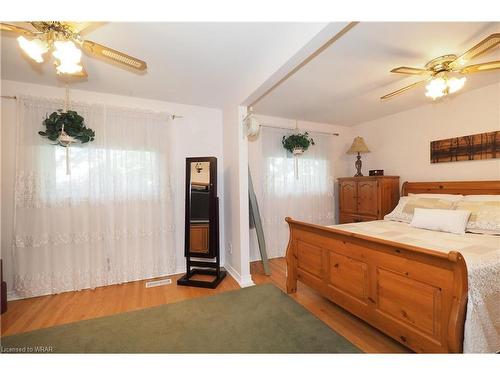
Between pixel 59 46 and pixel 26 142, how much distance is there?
5.56 feet

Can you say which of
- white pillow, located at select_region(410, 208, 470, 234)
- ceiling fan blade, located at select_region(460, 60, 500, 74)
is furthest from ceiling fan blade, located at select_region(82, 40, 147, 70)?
white pillow, located at select_region(410, 208, 470, 234)

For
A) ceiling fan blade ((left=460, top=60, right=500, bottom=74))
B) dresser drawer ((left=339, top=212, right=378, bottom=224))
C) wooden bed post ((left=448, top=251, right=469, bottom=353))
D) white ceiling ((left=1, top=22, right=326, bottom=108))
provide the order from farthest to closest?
dresser drawer ((left=339, top=212, right=378, bottom=224))
ceiling fan blade ((left=460, top=60, right=500, bottom=74))
white ceiling ((left=1, top=22, right=326, bottom=108))
wooden bed post ((left=448, top=251, right=469, bottom=353))

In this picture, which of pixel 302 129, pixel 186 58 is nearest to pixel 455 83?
pixel 302 129

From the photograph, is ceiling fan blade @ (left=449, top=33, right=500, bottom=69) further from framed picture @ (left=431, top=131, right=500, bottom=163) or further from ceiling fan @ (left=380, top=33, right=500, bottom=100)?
framed picture @ (left=431, top=131, right=500, bottom=163)

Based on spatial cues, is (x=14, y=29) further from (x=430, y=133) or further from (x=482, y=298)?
(x=430, y=133)

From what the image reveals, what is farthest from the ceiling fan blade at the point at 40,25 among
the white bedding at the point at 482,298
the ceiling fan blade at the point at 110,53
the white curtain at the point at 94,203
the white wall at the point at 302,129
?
the white bedding at the point at 482,298

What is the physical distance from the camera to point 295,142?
3670 millimetres

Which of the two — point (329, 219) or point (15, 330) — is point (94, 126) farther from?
point (329, 219)

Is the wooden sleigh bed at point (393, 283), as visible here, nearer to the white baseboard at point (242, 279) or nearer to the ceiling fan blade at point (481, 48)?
the white baseboard at point (242, 279)

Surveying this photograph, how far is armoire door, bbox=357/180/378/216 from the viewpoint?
3459 millimetres

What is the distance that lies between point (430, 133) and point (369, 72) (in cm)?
174

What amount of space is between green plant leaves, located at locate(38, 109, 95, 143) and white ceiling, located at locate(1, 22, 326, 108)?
0.40 meters

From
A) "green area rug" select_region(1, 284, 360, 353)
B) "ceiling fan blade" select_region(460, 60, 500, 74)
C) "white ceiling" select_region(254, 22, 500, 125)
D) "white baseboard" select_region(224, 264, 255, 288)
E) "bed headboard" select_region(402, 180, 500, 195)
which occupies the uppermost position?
"white ceiling" select_region(254, 22, 500, 125)

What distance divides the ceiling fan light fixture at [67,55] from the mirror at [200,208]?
1520mm
